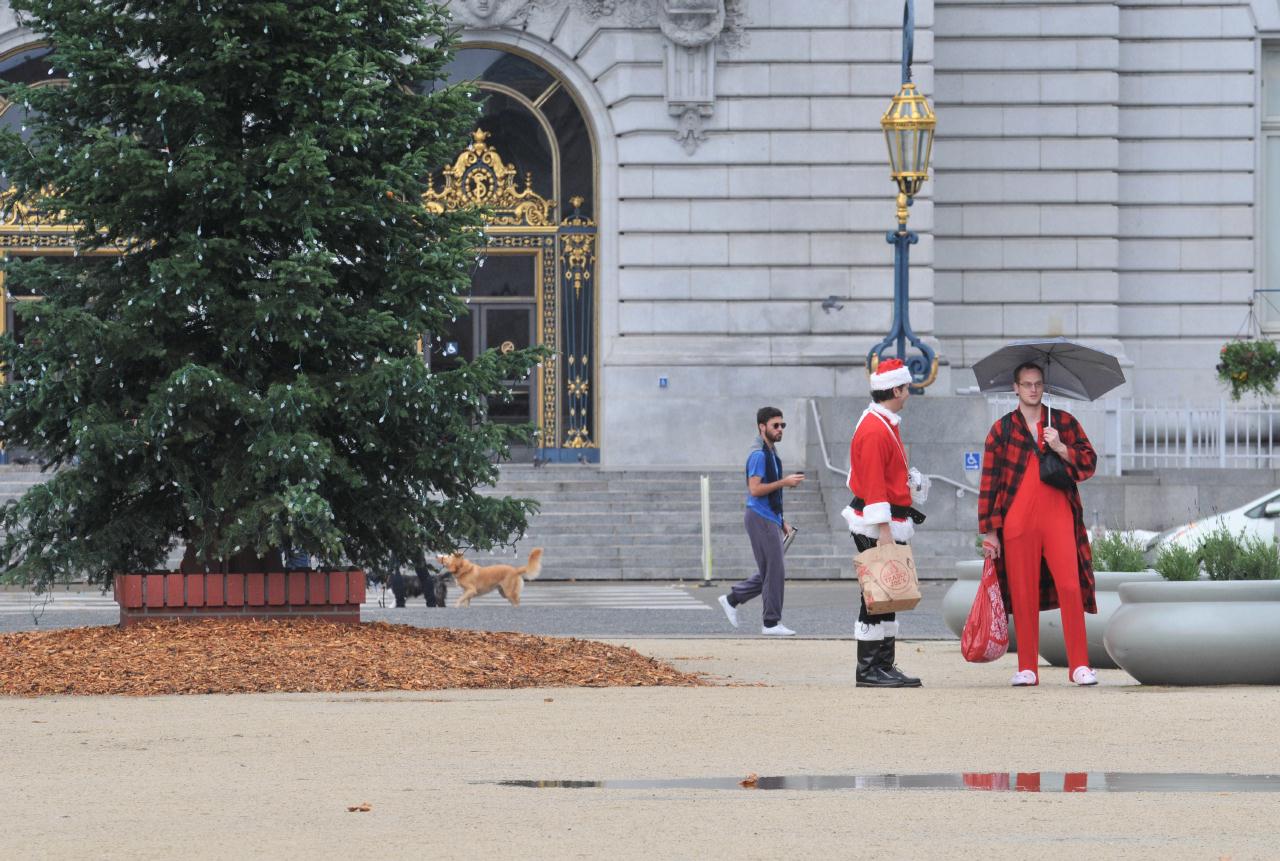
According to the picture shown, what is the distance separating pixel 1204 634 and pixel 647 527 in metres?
16.4

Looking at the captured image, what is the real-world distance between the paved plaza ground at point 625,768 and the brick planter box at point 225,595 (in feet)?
5.31

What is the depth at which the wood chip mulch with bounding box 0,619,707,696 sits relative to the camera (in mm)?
11414

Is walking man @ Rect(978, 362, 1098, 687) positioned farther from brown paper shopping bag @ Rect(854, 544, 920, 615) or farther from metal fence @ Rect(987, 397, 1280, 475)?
metal fence @ Rect(987, 397, 1280, 475)

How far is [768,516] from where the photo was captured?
1680 cm

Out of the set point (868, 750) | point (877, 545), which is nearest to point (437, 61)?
point (877, 545)

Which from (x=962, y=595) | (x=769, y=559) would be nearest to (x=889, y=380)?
(x=962, y=595)

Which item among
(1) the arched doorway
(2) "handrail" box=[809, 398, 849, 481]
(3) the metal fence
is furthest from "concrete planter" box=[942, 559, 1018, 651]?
(1) the arched doorway

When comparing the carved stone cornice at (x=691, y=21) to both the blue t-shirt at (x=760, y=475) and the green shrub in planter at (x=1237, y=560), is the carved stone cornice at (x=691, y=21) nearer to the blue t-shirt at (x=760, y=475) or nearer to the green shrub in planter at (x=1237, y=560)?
the blue t-shirt at (x=760, y=475)

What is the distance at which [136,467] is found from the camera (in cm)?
1293

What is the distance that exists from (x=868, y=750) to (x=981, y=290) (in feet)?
84.8

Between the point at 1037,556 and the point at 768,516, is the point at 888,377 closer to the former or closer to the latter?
the point at 1037,556

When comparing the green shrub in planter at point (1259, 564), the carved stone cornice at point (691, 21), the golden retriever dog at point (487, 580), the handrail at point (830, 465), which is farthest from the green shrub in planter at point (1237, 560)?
the carved stone cornice at point (691, 21)

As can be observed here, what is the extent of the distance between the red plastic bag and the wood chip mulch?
1523 millimetres

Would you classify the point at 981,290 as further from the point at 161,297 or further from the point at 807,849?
the point at 807,849
